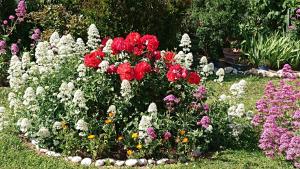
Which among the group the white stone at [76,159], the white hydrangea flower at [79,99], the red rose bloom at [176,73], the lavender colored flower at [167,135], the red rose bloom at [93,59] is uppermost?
the red rose bloom at [93,59]

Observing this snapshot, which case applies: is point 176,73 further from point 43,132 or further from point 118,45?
point 43,132

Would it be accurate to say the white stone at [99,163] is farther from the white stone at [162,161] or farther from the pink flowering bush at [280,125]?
the pink flowering bush at [280,125]

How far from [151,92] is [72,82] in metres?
0.90

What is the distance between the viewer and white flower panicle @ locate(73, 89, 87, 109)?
6480mm

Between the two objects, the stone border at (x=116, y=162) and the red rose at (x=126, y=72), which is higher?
the red rose at (x=126, y=72)

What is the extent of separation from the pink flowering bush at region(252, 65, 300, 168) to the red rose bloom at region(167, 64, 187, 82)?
3.35ft

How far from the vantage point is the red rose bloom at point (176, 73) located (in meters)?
6.59

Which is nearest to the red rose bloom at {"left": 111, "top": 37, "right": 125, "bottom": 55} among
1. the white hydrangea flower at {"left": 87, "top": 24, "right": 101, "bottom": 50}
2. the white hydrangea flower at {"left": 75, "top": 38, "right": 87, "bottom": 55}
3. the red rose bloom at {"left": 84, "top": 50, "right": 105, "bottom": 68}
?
the red rose bloom at {"left": 84, "top": 50, "right": 105, "bottom": 68}

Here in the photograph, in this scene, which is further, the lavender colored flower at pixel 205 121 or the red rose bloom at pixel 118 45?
the red rose bloom at pixel 118 45

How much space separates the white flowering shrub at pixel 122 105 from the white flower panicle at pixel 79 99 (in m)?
0.01

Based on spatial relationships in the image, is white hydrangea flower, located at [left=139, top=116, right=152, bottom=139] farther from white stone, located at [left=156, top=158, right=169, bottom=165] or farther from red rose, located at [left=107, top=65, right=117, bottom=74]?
red rose, located at [left=107, top=65, right=117, bottom=74]

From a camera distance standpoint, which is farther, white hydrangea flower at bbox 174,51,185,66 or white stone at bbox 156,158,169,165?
white hydrangea flower at bbox 174,51,185,66

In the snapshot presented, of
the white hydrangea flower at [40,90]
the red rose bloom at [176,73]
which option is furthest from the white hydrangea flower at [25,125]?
the red rose bloom at [176,73]

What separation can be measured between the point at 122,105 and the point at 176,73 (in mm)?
697
